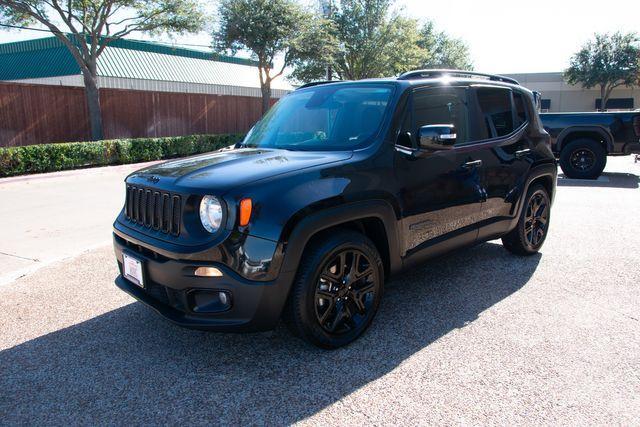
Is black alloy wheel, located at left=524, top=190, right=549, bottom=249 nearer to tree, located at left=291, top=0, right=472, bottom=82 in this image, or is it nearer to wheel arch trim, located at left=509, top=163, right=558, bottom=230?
wheel arch trim, located at left=509, top=163, right=558, bottom=230

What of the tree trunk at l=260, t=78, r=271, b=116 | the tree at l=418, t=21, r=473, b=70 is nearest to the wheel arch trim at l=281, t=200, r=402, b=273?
the tree trunk at l=260, t=78, r=271, b=116

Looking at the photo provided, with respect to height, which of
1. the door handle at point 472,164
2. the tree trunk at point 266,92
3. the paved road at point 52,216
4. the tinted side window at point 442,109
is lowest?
the paved road at point 52,216

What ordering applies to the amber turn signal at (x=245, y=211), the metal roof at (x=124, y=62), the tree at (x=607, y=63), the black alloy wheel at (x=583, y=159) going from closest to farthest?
the amber turn signal at (x=245, y=211), the black alloy wheel at (x=583, y=159), the metal roof at (x=124, y=62), the tree at (x=607, y=63)

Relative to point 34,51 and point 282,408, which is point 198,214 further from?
point 34,51

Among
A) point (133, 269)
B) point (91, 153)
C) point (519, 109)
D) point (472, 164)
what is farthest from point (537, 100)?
point (91, 153)

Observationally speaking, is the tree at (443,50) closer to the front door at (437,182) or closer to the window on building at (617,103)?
the window on building at (617,103)

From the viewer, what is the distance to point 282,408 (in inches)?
105

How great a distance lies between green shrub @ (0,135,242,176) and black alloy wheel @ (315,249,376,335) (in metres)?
12.9

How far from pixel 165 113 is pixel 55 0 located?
20.0 feet

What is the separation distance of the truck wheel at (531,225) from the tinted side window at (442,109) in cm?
133

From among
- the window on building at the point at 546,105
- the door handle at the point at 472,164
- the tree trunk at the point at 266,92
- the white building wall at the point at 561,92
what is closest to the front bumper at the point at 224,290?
the door handle at the point at 472,164

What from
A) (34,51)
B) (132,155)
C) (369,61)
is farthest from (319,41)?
(34,51)

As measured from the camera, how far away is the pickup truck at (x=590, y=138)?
439 inches

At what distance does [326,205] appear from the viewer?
9.91 feet
